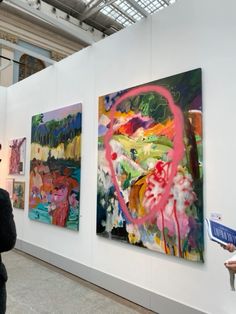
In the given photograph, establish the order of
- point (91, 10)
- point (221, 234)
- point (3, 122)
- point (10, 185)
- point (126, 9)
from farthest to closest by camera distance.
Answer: point (91, 10)
point (126, 9)
point (3, 122)
point (10, 185)
point (221, 234)

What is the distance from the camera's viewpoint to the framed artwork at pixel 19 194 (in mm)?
5746

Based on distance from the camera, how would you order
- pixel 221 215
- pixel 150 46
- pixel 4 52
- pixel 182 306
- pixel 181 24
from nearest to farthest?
pixel 221 215 < pixel 182 306 < pixel 181 24 < pixel 150 46 < pixel 4 52

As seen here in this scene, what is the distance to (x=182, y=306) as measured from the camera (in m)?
2.86

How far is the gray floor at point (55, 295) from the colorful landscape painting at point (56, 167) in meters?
0.81

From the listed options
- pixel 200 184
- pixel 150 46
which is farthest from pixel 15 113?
pixel 200 184

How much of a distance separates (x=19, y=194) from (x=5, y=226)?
4415 mm

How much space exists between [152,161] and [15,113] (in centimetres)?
432

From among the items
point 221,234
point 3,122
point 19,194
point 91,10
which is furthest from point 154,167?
point 91,10

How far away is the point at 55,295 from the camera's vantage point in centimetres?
355

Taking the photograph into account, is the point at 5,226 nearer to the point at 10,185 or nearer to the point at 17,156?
the point at 17,156

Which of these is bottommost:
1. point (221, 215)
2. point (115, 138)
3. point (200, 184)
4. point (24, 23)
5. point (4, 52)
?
point (221, 215)

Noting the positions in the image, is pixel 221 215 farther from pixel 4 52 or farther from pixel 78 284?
pixel 4 52

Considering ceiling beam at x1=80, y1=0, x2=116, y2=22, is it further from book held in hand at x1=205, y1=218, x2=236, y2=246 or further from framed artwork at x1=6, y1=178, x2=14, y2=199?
book held in hand at x1=205, y1=218, x2=236, y2=246

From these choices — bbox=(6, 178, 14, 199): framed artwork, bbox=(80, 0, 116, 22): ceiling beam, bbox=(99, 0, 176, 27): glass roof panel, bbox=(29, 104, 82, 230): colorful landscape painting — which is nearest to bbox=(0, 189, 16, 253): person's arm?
bbox=(29, 104, 82, 230): colorful landscape painting
